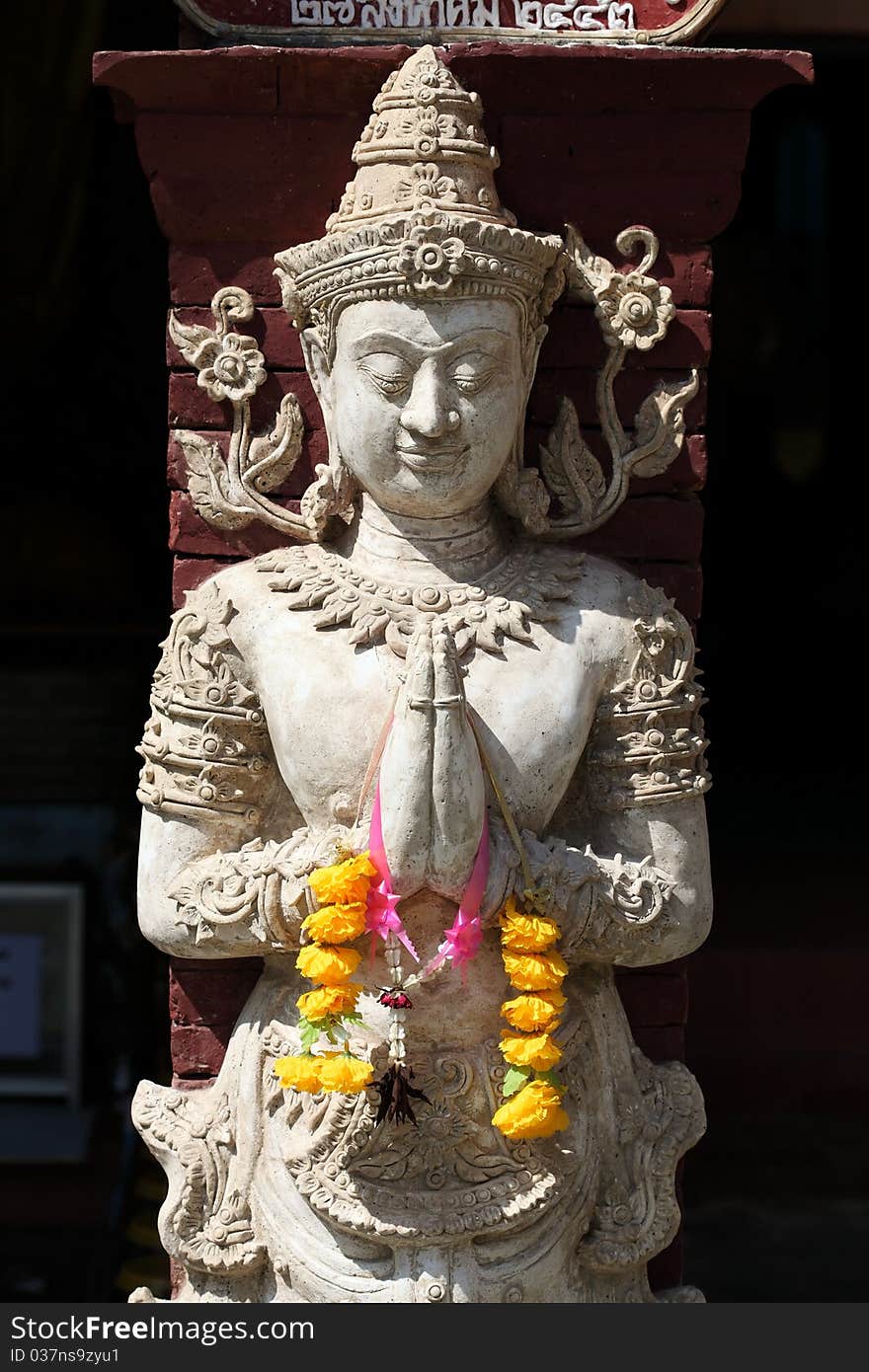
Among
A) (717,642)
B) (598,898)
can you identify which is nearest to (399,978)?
(598,898)

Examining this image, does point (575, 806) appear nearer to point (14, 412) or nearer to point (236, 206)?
point (236, 206)

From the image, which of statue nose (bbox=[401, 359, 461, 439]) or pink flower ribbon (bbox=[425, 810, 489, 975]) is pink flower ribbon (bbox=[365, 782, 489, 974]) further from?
statue nose (bbox=[401, 359, 461, 439])

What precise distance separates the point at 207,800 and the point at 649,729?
1020 mm

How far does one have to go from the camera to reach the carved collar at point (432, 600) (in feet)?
14.4

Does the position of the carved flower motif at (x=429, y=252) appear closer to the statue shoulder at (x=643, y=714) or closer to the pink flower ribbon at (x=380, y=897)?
the statue shoulder at (x=643, y=714)

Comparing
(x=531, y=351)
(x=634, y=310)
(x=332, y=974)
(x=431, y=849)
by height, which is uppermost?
(x=634, y=310)

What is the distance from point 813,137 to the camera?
12.0 metres

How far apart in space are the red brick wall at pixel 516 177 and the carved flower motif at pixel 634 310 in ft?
0.29

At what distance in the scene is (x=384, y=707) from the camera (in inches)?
171

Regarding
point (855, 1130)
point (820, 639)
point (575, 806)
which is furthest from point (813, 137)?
point (575, 806)

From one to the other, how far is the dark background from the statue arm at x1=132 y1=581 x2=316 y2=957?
9.92 feet

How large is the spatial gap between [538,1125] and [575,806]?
0.77 meters

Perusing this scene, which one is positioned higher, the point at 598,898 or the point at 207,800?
the point at 207,800

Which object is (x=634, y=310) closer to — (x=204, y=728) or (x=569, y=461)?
(x=569, y=461)
